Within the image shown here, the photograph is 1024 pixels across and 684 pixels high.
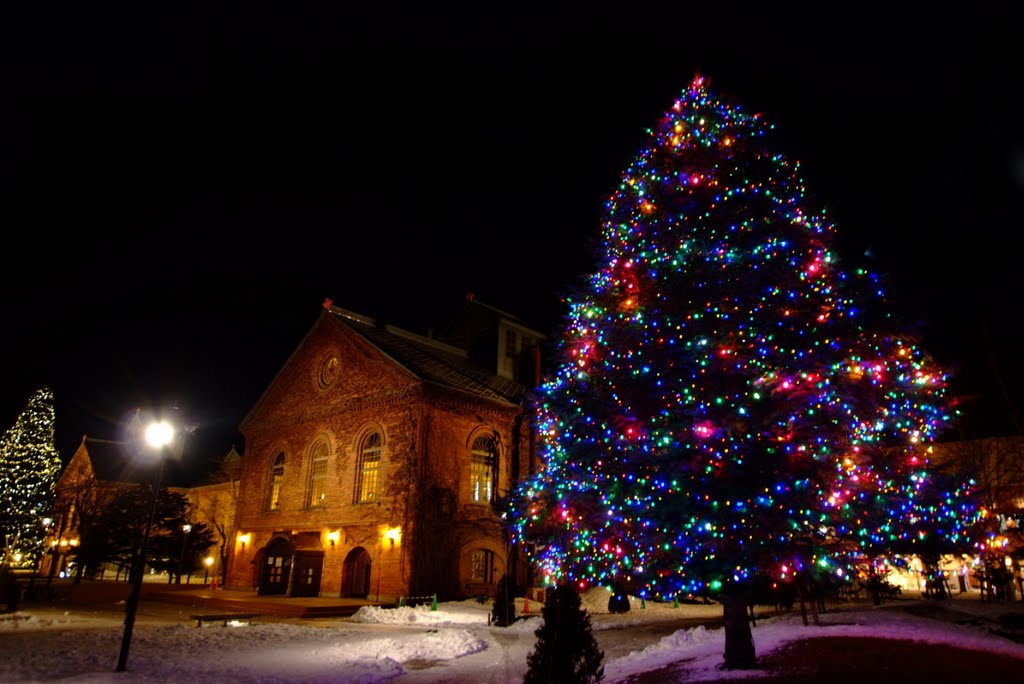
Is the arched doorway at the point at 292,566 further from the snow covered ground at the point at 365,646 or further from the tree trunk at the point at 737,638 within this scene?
the tree trunk at the point at 737,638

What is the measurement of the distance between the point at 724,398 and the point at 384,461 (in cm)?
1953

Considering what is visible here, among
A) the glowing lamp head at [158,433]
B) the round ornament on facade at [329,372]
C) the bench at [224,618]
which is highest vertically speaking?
the round ornament on facade at [329,372]

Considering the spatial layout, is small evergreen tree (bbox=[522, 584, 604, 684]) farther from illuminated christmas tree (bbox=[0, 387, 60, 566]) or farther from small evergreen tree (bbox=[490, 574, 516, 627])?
illuminated christmas tree (bbox=[0, 387, 60, 566])

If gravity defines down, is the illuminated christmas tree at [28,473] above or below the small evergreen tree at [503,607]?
above

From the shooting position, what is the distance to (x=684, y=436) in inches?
360

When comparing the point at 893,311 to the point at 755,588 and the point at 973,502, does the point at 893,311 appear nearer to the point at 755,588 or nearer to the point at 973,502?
the point at 973,502

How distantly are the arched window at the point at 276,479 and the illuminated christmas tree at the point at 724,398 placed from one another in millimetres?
23267

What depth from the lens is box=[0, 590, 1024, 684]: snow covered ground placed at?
35.1 feet

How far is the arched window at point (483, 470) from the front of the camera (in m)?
27.3

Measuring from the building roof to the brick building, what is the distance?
10 cm

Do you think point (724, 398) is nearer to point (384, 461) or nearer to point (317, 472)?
point (384, 461)

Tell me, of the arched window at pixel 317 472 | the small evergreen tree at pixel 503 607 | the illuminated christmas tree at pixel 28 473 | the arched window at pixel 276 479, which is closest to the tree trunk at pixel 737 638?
the small evergreen tree at pixel 503 607

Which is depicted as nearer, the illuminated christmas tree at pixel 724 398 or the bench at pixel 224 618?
the illuminated christmas tree at pixel 724 398

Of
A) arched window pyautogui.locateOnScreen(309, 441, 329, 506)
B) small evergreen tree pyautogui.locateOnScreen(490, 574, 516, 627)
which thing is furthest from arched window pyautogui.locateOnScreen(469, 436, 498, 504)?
small evergreen tree pyautogui.locateOnScreen(490, 574, 516, 627)
